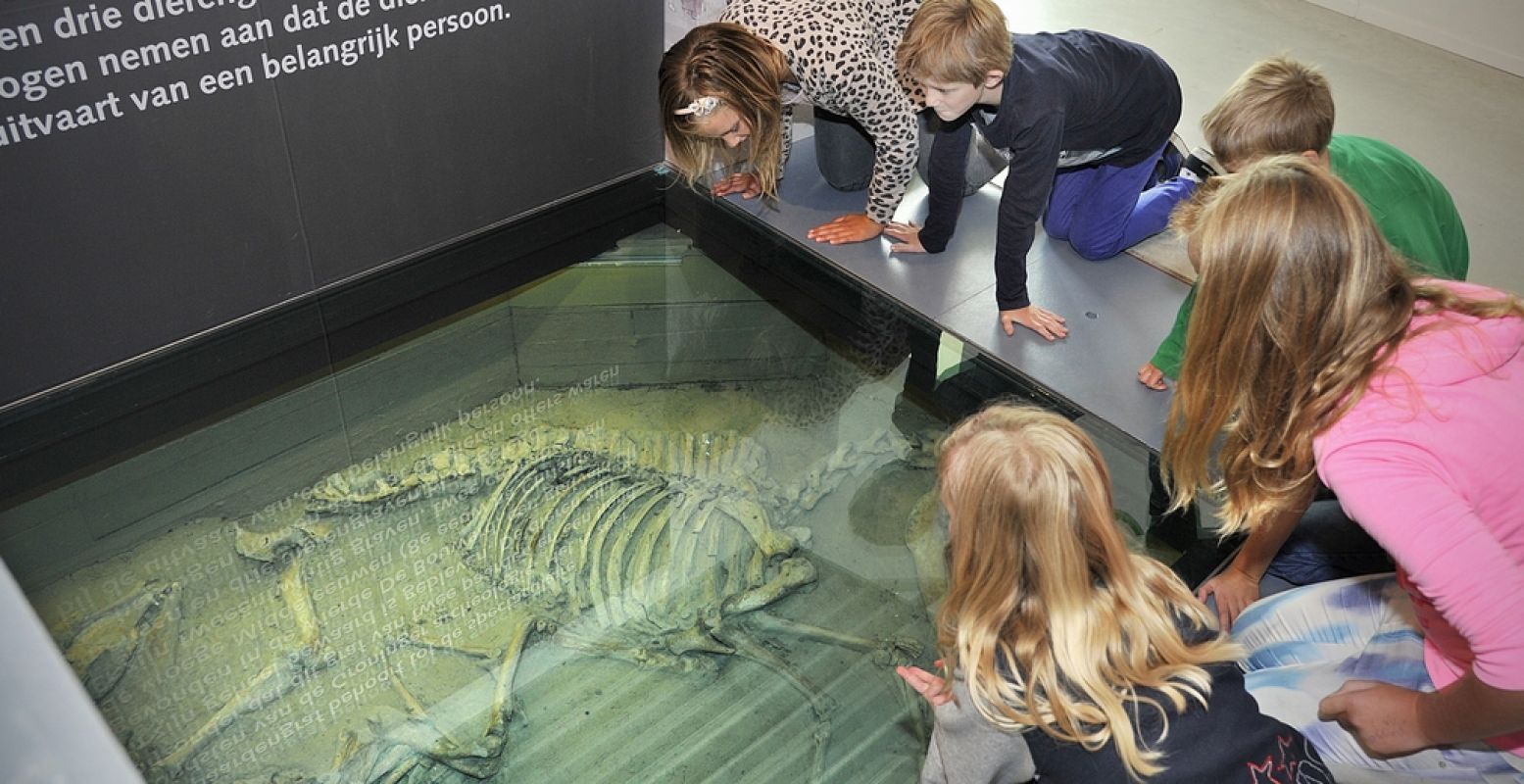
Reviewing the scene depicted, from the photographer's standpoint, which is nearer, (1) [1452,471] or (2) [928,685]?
(1) [1452,471]

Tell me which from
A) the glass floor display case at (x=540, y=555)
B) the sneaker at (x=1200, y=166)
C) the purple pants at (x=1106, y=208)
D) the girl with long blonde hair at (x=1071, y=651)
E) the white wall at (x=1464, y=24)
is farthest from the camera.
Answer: the white wall at (x=1464, y=24)

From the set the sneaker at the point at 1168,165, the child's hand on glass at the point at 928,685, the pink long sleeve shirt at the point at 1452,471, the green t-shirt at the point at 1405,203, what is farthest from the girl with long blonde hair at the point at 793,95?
the pink long sleeve shirt at the point at 1452,471

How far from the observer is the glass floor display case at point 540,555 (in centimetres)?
170

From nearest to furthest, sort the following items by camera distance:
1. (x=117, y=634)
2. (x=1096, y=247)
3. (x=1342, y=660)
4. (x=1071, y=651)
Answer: (x=1071, y=651) < (x=1342, y=660) < (x=117, y=634) < (x=1096, y=247)

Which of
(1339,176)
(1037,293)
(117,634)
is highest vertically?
(1339,176)

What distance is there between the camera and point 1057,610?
1306mm

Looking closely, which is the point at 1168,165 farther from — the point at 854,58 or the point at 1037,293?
the point at 854,58

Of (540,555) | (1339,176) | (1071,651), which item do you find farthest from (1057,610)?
(1339,176)

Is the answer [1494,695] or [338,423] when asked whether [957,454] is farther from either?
[338,423]

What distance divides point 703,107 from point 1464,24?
11.0 feet

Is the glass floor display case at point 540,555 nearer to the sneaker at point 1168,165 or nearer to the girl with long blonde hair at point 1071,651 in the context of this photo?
the girl with long blonde hair at point 1071,651

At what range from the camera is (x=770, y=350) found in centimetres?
240

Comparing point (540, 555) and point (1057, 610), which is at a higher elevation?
point (1057, 610)

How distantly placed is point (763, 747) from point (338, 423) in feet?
3.42
